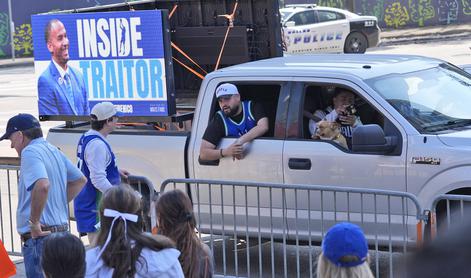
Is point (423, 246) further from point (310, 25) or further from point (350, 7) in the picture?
point (350, 7)

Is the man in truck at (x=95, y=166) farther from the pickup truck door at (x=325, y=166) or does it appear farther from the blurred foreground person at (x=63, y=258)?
the blurred foreground person at (x=63, y=258)

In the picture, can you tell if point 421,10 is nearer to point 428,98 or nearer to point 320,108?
point 320,108

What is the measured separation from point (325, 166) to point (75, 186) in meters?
2.04

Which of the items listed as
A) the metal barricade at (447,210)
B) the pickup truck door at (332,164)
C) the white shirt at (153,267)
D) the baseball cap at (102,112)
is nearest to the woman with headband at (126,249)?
the white shirt at (153,267)

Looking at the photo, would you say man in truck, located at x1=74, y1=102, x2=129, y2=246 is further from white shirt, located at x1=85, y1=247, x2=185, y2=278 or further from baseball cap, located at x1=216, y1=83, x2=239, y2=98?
white shirt, located at x1=85, y1=247, x2=185, y2=278

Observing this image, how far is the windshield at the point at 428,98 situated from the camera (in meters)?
7.03

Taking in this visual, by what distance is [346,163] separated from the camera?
7.04 metres

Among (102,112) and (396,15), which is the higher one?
(396,15)

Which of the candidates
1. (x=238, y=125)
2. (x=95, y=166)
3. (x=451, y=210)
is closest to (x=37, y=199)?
(x=95, y=166)

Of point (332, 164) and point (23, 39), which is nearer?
point (332, 164)

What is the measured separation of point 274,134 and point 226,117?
463 millimetres

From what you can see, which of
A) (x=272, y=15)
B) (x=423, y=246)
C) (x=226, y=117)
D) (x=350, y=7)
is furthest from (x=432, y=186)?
(x=350, y=7)

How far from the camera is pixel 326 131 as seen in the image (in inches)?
290

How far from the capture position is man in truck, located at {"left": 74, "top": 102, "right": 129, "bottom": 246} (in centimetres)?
663
